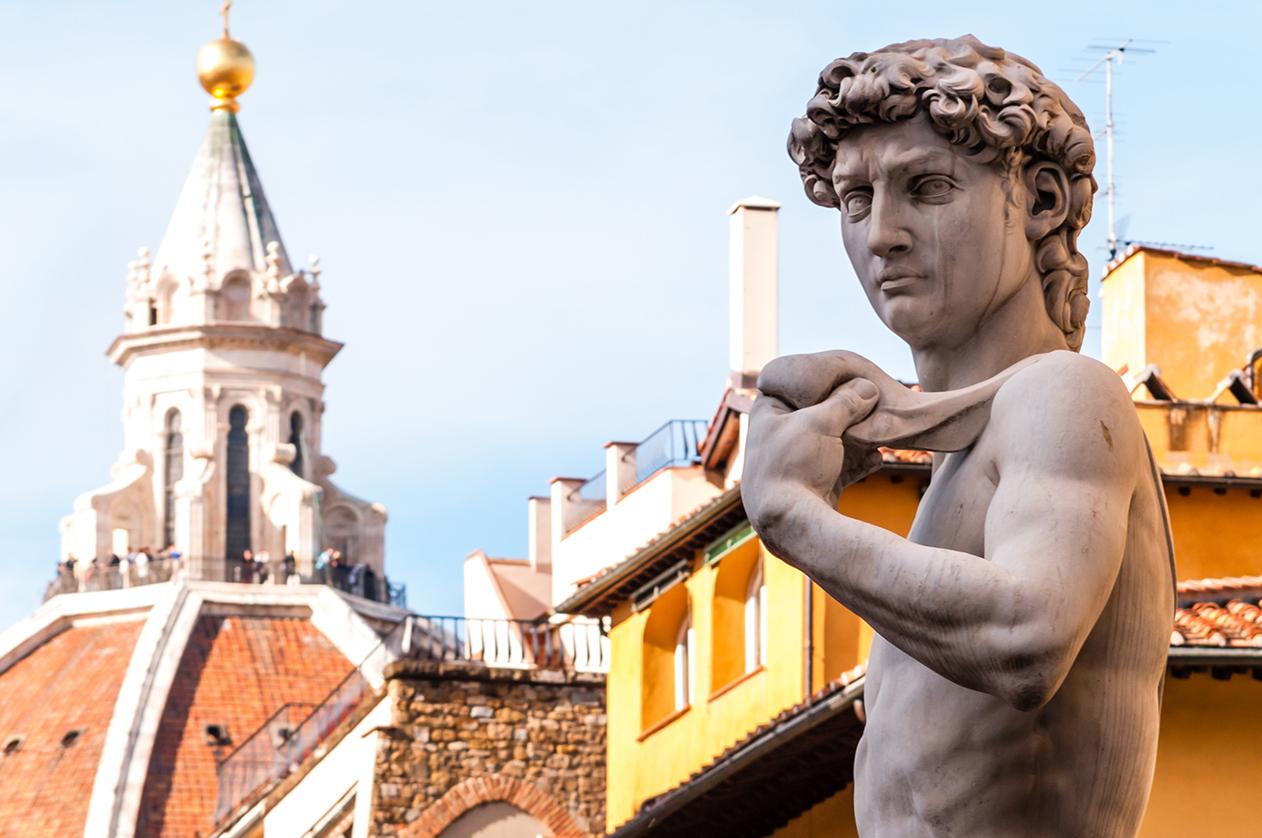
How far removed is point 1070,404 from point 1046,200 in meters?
0.40

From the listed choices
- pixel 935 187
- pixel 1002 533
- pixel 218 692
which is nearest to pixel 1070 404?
pixel 1002 533

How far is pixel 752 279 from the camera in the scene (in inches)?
1315

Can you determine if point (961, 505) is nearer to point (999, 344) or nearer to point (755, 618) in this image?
point (999, 344)

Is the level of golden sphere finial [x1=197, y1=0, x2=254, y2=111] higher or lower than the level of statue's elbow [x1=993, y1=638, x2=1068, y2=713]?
higher

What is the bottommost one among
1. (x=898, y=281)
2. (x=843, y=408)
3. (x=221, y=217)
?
(x=843, y=408)

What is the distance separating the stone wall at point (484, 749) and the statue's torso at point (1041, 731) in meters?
30.6

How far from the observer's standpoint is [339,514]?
9694cm

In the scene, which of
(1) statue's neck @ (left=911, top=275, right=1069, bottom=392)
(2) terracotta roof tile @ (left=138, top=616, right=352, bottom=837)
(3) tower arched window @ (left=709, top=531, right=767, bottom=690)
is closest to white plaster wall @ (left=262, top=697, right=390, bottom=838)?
(3) tower arched window @ (left=709, top=531, right=767, bottom=690)

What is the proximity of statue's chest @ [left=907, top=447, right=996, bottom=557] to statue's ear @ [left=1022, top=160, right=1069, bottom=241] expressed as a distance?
31cm

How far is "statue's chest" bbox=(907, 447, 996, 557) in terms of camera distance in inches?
170

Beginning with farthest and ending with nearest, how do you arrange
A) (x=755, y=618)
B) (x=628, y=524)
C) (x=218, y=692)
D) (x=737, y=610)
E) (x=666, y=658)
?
1. (x=218, y=692)
2. (x=628, y=524)
3. (x=666, y=658)
4. (x=737, y=610)
5. (x=755, y=618)

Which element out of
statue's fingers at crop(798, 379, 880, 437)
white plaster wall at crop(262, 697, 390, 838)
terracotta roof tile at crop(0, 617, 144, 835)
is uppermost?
statue's fingers at crop(798, 379, 880, 437)

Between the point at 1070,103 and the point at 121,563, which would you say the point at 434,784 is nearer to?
the point at 1070,103

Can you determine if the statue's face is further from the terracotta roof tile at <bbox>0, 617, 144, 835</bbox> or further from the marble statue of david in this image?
the terracotta roof tile at <bbox>0, 617, 144, 835</bbox>
